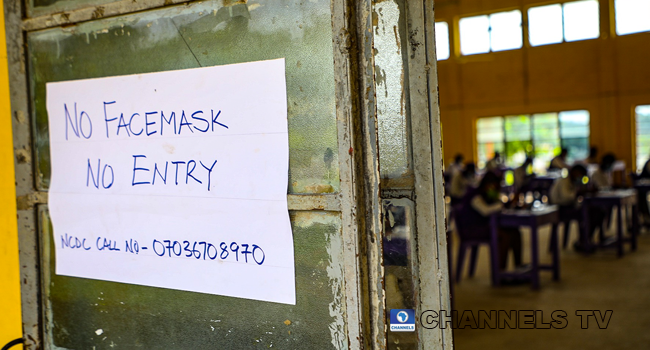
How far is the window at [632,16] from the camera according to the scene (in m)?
11.2

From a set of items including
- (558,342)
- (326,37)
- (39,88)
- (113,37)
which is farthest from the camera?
(558,342)

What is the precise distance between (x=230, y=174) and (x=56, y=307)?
772mm

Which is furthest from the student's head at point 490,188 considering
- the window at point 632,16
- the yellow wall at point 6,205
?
the window at point 632,16

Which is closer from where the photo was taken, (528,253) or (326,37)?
(326,37)

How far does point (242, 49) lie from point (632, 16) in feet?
40.7

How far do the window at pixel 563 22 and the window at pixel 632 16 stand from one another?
1.36 feet

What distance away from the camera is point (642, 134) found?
11875 millimetres

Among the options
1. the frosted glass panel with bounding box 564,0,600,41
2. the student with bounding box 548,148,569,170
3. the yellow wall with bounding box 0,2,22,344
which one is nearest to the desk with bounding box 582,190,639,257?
the student with bounding box 548,148,569,170

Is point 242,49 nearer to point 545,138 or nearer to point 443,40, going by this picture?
point 443,40

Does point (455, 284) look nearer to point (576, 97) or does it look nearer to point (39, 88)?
point (39, 88)

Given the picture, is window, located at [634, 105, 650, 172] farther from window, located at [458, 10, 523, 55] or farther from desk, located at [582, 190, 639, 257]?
desk, located at [582, 190, 639, 257]

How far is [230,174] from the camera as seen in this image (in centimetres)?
130

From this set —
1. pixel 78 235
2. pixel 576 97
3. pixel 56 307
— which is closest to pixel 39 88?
pixel 78 235

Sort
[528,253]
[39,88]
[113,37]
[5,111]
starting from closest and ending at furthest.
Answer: [113,37], [39,88], [5,111], [528,253]
